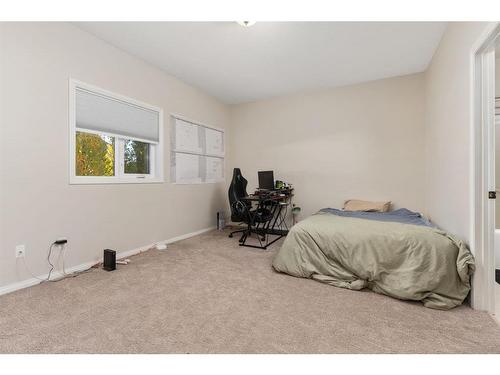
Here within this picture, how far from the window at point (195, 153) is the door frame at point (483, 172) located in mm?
3364

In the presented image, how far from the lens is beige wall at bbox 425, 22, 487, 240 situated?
73.6 inches

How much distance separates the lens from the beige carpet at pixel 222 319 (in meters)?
1.36

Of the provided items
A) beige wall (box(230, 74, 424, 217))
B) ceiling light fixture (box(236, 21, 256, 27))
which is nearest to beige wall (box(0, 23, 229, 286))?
ceiling light fixture (box(236, 21, 256, 27))

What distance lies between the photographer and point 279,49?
2846 mm

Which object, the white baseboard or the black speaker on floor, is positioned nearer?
the white baseboard

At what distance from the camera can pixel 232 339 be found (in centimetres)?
141

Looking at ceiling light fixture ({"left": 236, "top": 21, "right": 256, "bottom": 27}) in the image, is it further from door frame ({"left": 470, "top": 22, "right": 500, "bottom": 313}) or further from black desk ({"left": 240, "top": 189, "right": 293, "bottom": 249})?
black desk ({"left": 240, "top": 189, "right": 293, "bottom": 249})

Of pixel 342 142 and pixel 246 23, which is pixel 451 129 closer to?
pixel 342 142

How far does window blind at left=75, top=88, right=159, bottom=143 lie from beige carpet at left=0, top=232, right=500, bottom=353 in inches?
62.4

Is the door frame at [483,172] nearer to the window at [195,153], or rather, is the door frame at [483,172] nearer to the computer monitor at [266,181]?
the computer monitor at [266,181]

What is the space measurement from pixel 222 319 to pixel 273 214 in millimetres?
2712

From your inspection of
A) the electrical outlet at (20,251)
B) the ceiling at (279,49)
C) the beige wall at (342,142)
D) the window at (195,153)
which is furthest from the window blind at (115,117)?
the beige wall at (342,142)

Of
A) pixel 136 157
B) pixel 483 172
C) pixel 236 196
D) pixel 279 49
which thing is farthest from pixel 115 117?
pixel 483 172

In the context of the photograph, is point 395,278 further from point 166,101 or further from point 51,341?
point 166,101
